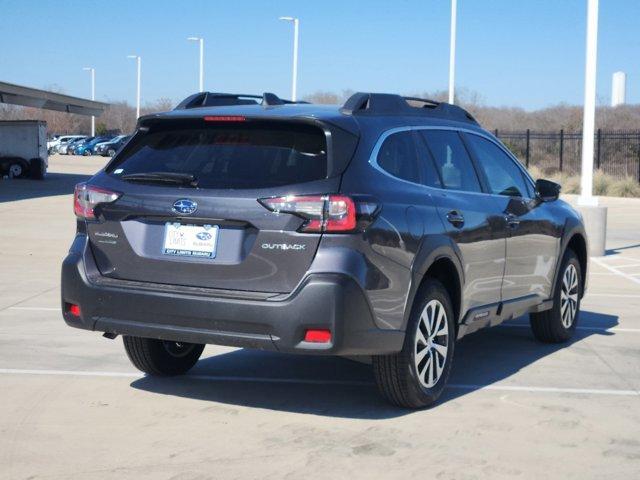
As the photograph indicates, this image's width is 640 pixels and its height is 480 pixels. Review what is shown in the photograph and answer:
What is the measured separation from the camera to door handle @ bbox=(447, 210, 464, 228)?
6837 millimetres

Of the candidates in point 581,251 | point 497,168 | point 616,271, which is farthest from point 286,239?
point 616,271

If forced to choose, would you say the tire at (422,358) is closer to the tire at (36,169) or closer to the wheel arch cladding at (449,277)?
the wheel arch cladding at (449,277)

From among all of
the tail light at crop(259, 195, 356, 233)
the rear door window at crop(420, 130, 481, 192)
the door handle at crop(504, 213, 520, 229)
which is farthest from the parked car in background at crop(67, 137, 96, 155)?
the tail light at crop(259, 195, 356, 233)

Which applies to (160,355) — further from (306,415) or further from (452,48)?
(452,48)

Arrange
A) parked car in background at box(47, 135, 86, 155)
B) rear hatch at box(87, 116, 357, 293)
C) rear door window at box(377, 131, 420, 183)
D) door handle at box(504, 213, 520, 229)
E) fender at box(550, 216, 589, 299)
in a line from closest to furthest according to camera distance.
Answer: rear hatch at box(87, 116, 357, 293) → rear door window at box(377, 131, 420, 183) → door handle at box(504, 213, 520, 229) → fender at box(550, 216, 589, 299) → parked car in background at box(47, 135, 86, 155)

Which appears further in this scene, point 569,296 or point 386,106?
point 569,296

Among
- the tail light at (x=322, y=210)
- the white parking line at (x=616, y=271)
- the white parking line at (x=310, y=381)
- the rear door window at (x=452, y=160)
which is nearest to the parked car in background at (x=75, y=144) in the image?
the white parking line at (x=616, y=271)

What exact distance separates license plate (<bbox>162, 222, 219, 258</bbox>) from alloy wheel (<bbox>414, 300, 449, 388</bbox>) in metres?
1.35

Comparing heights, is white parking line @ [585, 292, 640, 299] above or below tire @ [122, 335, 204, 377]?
below

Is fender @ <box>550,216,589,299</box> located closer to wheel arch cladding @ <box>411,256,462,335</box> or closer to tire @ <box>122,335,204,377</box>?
wheel arch cladding @ <box>411,256,462,335</box>

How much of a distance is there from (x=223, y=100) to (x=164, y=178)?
4.15ft

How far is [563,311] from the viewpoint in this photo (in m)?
9.04

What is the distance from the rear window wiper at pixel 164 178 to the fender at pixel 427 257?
1362 mm

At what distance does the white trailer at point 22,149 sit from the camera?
42.0m
